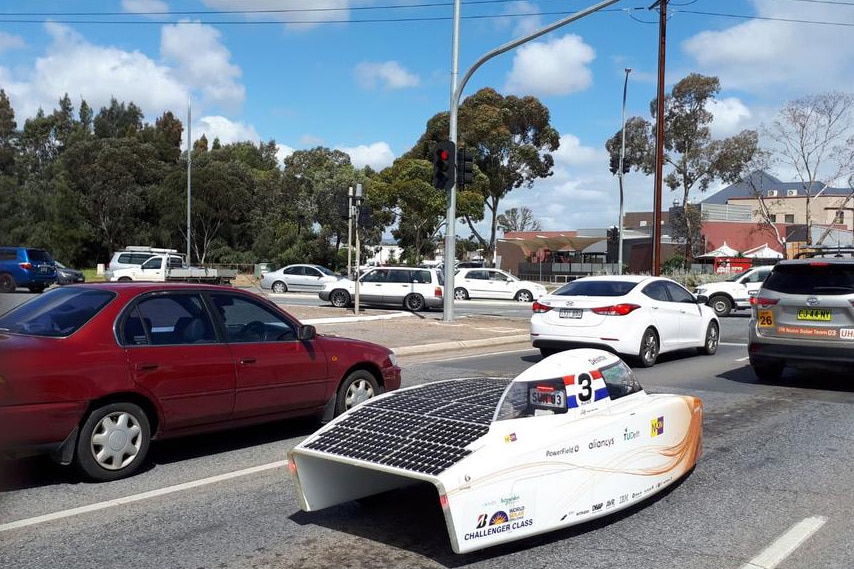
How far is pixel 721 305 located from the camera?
85.0ft

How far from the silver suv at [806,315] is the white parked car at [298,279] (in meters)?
24.9

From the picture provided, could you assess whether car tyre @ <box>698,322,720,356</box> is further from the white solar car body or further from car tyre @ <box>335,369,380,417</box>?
the white solar car body

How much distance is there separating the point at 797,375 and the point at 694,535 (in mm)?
8627

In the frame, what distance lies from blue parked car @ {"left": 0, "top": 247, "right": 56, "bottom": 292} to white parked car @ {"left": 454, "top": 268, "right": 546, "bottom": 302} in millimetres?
16111

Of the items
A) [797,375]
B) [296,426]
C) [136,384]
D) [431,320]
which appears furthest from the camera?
[431,320]

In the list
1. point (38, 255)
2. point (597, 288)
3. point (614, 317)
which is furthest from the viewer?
point (38, 255)

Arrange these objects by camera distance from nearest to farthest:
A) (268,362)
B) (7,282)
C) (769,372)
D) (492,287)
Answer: (268,362)
(769,372)
(7,282)
(492,287)

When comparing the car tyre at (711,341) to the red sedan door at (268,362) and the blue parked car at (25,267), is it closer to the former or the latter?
the red sedan door at (268,362)

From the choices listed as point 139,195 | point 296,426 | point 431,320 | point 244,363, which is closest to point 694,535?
point 244,363

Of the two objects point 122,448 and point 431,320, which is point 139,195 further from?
point 122,448

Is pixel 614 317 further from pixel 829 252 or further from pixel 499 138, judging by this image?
pixel 499 138

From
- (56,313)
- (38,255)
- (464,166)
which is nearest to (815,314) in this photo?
(56,313)

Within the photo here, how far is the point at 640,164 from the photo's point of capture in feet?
180

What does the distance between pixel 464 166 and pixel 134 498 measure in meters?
15.1
